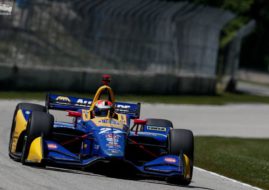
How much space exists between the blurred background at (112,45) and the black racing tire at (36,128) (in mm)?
12877

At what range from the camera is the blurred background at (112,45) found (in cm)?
2530

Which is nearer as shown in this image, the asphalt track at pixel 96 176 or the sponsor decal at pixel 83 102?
the asphalt track at pixel 96 176

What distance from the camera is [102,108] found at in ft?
40.0

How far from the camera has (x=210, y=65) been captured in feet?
107

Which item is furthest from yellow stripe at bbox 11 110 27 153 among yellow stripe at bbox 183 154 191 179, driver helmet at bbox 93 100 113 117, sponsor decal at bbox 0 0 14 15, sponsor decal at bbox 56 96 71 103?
yellow stripe at bbox 183 154 191 179

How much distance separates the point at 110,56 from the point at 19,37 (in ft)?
12.3

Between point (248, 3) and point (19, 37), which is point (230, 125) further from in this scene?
point (248, 3)

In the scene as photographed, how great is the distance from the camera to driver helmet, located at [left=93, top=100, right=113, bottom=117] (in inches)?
480

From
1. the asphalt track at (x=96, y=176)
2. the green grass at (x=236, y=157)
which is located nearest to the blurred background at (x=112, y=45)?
the asphalt track at (x=96, y=176)

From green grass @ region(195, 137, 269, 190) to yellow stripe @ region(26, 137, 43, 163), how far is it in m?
3.62

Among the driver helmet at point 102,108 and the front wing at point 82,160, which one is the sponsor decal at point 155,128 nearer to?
the driver helmet at point 102,108

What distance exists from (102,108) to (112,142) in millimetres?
1093

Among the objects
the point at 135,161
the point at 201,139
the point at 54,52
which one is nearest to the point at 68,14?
the point at 54,52

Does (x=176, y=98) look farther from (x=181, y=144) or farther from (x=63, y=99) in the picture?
(x=181, y=144)
